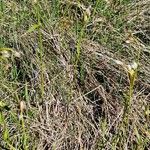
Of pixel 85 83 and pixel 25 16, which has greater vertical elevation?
pixel 25 16

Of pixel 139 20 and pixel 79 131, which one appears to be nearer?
pixel 79 131

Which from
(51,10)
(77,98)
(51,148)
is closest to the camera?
(51,148)

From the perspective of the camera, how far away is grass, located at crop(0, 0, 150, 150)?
1.54 metres

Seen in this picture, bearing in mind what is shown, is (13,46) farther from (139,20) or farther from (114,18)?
(139,20)

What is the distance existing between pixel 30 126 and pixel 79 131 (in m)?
0.18

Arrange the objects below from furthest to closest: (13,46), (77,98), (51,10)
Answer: (51,10) < (13,46) < (77,98)

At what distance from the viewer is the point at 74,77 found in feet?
5.63

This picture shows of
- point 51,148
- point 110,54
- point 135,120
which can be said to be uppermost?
point 110,54

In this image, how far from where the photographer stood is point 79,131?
156cm

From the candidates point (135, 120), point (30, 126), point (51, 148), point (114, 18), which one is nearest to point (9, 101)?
point (30, 126)

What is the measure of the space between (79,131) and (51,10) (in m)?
0.69

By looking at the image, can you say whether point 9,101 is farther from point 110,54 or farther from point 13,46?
point 110,54

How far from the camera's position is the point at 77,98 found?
65.2 inches

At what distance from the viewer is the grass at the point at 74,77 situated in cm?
154
